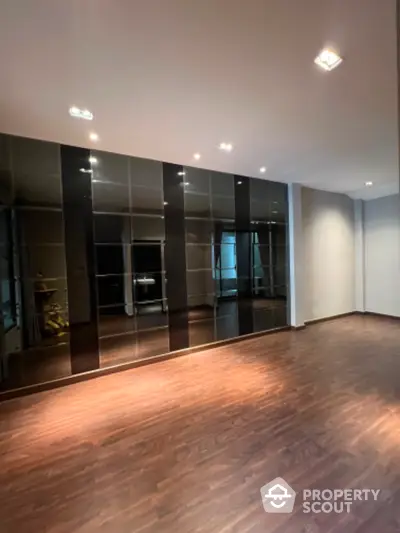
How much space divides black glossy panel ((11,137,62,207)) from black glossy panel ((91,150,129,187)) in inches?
19.5

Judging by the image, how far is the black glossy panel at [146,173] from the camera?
15.4 feet

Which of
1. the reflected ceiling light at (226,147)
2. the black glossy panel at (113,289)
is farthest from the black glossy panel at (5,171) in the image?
the reflected ceiling light at (226,147)

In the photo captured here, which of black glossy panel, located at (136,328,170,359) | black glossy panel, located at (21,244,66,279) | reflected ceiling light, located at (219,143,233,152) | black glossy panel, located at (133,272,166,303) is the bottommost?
black glossy panel, located at (136,328,170,359)

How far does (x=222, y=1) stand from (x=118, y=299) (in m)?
3.73

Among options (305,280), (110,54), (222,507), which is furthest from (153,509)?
(305,280)

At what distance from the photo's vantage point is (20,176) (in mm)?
3789

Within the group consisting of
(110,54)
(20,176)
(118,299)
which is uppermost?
(110,54)

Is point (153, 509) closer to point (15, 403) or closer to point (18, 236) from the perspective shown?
point (15, 403)

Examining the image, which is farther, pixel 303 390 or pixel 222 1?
pixel 303 390

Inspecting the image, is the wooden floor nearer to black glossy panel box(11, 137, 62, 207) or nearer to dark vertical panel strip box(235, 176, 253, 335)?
dark vertical panel strip box(235, 176, 253, 335)

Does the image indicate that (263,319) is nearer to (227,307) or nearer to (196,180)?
(227,307)

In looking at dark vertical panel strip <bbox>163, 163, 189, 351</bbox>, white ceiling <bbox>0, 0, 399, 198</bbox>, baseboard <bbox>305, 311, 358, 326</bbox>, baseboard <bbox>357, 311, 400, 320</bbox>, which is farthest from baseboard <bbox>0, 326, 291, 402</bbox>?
baseboard <bbox>357, 311, 400, 320</bbox>

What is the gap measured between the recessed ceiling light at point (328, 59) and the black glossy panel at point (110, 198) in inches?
121

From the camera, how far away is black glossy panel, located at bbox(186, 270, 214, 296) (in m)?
5.36
